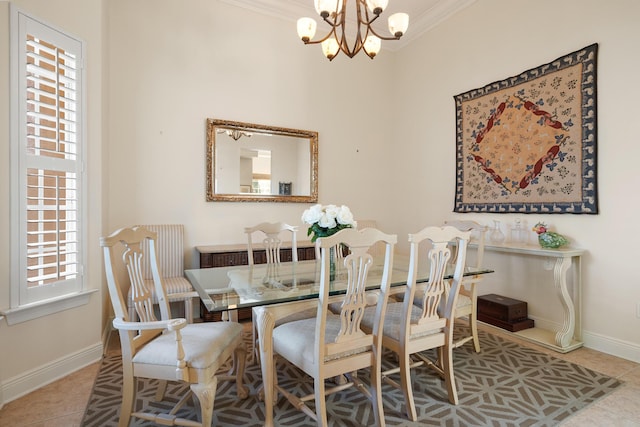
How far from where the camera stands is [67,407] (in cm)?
204

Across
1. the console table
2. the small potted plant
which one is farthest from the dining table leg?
the small potted plant

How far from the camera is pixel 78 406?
2.04 metres

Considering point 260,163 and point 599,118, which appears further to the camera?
point 260,163

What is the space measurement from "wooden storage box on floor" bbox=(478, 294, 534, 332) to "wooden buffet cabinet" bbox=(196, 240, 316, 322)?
74.1 inches

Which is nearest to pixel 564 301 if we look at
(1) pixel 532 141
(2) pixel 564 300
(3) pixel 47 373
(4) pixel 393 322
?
(2) pixel 564 300

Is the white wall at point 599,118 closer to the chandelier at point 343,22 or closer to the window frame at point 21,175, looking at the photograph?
the chandelier at point 343,22

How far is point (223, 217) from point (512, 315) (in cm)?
310

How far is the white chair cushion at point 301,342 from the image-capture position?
1743mm

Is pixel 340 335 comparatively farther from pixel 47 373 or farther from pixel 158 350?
pixel 47 373

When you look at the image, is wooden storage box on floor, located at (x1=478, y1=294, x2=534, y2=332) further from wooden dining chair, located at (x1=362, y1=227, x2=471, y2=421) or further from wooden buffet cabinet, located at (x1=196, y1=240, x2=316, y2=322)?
wooden buffet cabinet, located at (x1=196, y1=240, x2=316, y2=322)

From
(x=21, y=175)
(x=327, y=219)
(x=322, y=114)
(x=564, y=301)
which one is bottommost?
(x=564, y=301)

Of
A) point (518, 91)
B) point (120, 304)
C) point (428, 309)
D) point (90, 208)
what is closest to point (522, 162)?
point (518, 91)

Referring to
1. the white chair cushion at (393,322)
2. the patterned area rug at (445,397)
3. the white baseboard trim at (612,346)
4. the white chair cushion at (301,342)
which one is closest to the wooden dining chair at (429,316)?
the white chair cushion at (393,322)

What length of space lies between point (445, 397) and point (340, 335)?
943mm
